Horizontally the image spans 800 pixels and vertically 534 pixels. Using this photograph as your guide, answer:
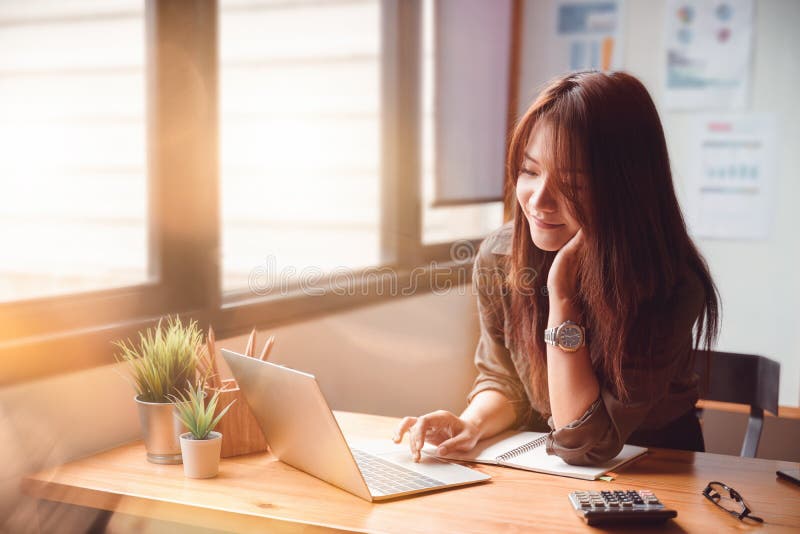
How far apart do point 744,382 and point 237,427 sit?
116cm

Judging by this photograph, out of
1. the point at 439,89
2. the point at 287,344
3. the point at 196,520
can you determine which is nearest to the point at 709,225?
the point at 439,89

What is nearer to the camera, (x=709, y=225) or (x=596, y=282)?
(x=596, y=282)

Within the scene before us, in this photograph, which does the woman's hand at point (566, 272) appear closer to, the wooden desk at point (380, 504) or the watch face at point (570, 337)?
the watch face at point (570, 337)

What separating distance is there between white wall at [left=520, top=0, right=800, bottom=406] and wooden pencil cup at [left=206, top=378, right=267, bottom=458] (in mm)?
2119

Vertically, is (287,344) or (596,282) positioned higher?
(596,282)

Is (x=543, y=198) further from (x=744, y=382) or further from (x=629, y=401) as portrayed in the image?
(x=744, y=382)

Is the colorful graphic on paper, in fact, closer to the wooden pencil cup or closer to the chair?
the chair

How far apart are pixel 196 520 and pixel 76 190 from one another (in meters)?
1.23

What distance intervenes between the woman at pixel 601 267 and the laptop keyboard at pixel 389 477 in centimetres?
7

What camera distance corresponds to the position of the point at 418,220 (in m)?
2.67

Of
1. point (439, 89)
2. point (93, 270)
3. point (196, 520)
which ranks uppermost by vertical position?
point (439, 89)

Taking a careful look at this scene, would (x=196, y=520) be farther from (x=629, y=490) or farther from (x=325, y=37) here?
(x=325, y=37)

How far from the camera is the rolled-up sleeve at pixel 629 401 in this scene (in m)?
1.37

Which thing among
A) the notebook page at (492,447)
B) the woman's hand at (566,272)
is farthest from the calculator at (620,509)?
the woman's hand at (566,272)
